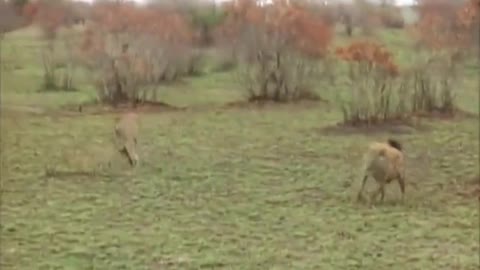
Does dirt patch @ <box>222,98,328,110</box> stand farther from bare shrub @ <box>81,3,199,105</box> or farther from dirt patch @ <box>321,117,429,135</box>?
dirt patch @ <box>321,117,429,135</box>

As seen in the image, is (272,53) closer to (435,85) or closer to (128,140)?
(435,85)

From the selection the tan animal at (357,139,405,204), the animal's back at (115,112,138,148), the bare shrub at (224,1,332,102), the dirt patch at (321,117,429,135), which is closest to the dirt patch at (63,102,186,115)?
the bare shrub at (224,1,332,102)

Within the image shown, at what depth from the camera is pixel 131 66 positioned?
25281 mm

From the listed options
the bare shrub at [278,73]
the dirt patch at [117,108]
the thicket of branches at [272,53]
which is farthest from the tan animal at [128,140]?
the bare shrub at [278,73]

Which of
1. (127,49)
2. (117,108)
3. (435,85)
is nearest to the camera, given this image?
(435,85)

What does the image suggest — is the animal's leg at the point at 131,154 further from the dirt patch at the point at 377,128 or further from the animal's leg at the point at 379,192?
the dirt patch at the point at 377,128

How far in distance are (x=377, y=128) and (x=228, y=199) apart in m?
8.06

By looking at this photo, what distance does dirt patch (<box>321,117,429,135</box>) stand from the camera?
19547 mm

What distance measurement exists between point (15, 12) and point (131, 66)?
16.7 metres

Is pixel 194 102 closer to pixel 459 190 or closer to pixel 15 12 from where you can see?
pixel 459 190

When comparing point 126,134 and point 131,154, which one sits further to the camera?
point 126,134

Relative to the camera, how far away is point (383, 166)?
12.3 metres

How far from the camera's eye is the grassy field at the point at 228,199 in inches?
376

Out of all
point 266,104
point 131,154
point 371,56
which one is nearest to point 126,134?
point 131,154
